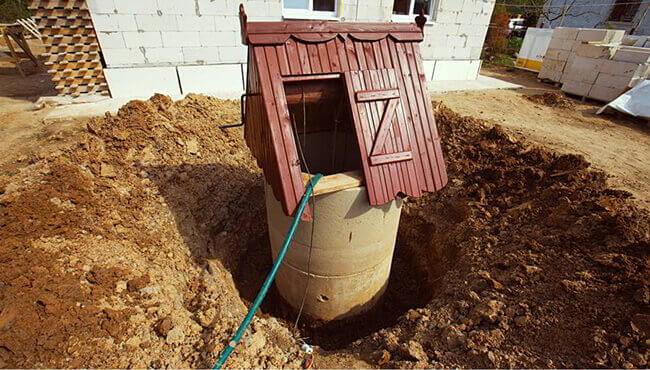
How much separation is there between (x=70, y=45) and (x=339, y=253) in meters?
7.95

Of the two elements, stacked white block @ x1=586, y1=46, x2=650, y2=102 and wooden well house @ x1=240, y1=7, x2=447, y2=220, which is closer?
wooden well house @ x1=240, y1=7, x2=447, y2=220

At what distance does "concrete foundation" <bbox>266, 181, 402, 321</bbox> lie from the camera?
3.63 m

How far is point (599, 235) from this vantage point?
3.88 meters

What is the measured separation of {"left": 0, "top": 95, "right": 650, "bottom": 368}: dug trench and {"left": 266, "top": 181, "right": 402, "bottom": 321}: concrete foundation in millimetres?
451

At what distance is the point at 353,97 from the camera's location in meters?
3.47

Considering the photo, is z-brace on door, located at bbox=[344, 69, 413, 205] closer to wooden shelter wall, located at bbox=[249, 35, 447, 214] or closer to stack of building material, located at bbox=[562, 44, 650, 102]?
wooden shelter wall, located at bbox=[249, 35, 447, 214]

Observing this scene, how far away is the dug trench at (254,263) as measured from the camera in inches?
116

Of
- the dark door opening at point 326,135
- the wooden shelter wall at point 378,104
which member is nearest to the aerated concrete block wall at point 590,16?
the dark door opening at point 326,135

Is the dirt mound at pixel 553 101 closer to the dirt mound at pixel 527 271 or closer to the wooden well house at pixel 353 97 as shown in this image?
the dirt mound at pixel 527 271

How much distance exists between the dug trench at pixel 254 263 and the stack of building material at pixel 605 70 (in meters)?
7.42

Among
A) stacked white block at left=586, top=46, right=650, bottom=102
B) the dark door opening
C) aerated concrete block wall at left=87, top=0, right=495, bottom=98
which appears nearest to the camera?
the dark door opening

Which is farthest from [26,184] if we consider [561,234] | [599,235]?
[599,235]

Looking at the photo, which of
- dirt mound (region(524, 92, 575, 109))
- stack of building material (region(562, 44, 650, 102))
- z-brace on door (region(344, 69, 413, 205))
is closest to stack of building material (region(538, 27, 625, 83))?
stack of building material (region(562, 44, 650, 102))

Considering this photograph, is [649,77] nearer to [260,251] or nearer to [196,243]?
[260,251]
